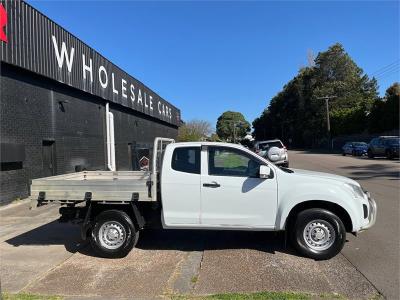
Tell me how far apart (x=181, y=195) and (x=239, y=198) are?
92cm

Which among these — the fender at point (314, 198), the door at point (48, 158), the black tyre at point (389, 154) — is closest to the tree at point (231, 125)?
the black tyre at point (389, 154)

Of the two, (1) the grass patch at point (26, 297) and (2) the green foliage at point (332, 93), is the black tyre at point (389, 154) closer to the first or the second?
(1) the grass patch at point (26, 297)

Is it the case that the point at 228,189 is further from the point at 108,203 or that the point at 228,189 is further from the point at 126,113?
the point at 126,113

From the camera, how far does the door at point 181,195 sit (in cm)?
745

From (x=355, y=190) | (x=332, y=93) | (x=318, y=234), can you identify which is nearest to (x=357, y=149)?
(x=332, y=93)

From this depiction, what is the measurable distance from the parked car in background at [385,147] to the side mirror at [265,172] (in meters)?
29.1

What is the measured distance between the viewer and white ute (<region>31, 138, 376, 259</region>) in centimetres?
720

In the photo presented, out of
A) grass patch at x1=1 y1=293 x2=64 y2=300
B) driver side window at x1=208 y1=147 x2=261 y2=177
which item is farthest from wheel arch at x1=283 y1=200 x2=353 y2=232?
grass patch at x1=1 y1=293 x2=64 y2=300

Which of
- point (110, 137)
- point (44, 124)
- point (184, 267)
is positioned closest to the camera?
point (184, 267)

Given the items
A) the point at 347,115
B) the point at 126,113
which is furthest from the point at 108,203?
the point at 347,115

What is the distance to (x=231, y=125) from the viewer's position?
570 ft

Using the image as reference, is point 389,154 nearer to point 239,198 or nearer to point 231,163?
point 231,163

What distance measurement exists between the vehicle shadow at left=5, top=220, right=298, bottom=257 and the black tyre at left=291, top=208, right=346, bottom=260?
39 cm

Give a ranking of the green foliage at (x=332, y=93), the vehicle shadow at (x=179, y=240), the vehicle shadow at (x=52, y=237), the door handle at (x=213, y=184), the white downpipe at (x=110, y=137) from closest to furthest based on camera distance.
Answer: the door handle at (x=213, y=184) → the vehicle shadow at (x=179, y=240) → the vehicle shadow at (x=52, y=237) → the white downpipe at (x=110, y=137) → the green foliage at (x=332, y=93)
